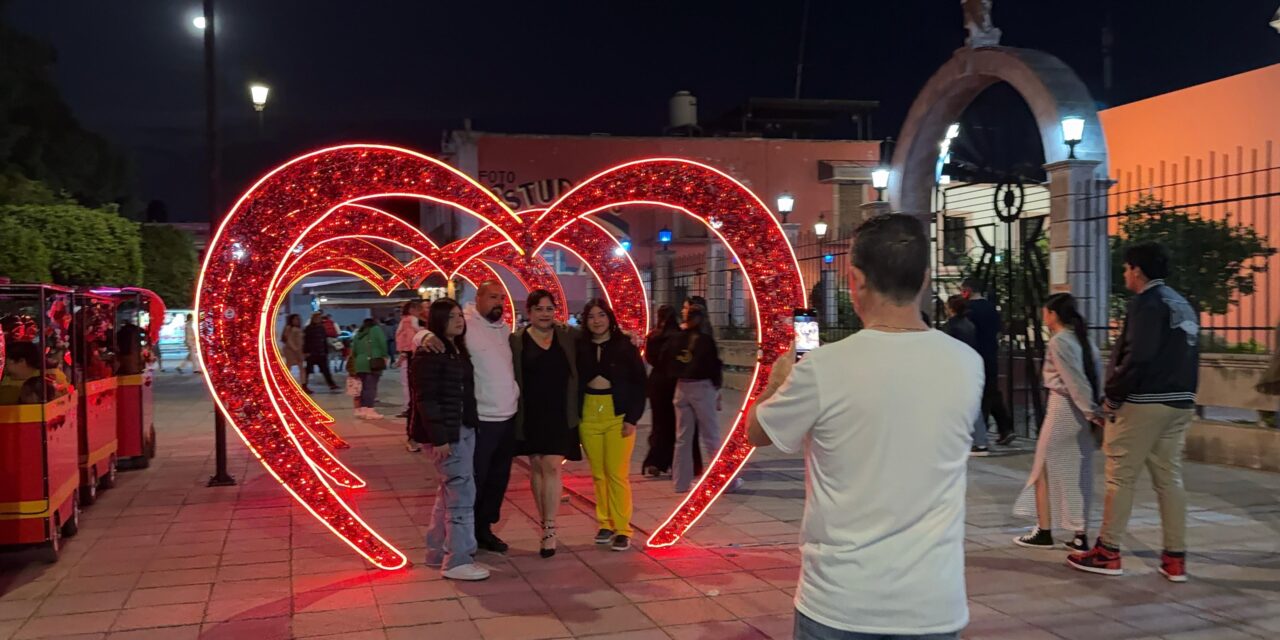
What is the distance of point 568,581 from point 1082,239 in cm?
773

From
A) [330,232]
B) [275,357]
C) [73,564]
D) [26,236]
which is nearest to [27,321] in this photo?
[73,564]

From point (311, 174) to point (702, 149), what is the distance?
28.5 meters

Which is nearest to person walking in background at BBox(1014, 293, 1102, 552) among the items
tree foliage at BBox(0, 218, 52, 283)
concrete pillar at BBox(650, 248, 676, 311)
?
tree foliage at BBox(0, 218, 52, 283)

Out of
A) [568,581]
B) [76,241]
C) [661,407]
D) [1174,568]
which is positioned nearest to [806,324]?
[568,581]

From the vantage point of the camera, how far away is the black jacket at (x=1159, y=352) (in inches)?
228

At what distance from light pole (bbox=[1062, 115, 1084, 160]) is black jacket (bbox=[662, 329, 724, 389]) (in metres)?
5.06

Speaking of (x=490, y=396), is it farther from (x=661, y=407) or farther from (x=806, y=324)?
(x=661, y=407)

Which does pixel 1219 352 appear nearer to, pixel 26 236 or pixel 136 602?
pixel 136 602

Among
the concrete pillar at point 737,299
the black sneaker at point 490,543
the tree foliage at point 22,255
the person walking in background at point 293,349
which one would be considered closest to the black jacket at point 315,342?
the person walking in background at point 293,349

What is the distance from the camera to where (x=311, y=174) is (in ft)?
21.8

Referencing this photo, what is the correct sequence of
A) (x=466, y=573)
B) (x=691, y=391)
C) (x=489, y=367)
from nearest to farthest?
(x=466, y=573), (x=489, y=367), (x=691, y=391)

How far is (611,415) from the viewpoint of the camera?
7059mm

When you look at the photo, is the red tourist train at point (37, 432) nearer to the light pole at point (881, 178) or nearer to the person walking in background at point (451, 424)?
the person walking in background at point (451, 424)

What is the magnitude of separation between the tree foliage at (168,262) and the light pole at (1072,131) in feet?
81.5
